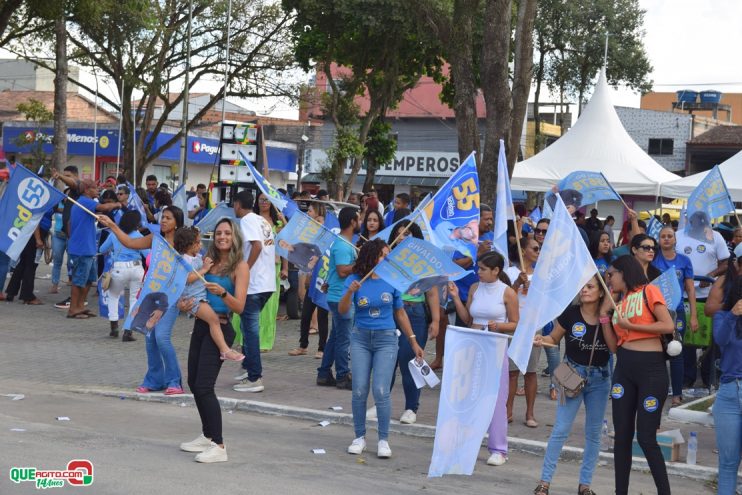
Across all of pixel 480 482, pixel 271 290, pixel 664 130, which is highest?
pixel 664 130

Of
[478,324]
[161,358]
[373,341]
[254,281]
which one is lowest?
[161,358]

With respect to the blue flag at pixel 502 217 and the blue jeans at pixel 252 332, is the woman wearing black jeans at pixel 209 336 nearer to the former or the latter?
the blue flag at pixel 502 217

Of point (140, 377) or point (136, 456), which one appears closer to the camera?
point (136, 456)

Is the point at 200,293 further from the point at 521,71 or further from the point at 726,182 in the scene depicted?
the point at 726,182

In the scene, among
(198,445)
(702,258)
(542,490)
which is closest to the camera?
(542,490)

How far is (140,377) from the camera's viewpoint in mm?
11031

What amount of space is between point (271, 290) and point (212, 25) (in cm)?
2454

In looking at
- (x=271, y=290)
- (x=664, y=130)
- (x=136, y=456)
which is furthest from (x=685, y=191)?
(x=664, y=130)

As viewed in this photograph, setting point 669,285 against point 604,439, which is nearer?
point 604,439

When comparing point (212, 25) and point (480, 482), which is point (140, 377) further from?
point (212, 25)

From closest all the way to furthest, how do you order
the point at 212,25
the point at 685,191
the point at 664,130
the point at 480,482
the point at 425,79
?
the point at 480,482, the point at 685,191, the point at 212,25, the point at 425,79, the point at 664,130

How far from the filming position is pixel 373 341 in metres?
7.98

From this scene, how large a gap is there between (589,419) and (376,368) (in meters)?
1.72

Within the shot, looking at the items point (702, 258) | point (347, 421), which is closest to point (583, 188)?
point (702, 258)
